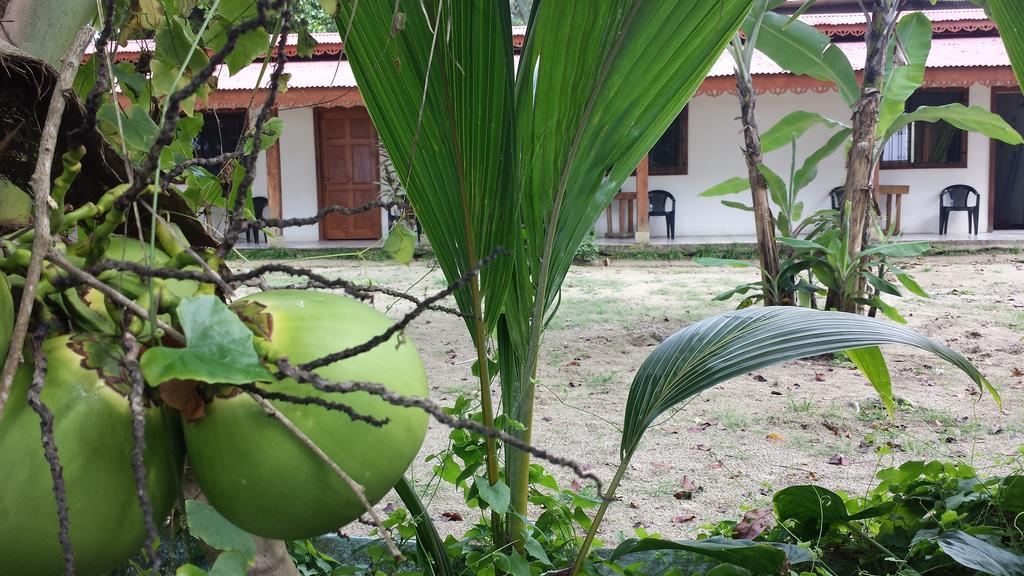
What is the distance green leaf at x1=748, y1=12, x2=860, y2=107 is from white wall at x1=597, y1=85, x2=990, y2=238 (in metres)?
7.78

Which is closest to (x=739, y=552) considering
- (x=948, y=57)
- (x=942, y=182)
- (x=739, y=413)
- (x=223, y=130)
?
(x=739, y=413)

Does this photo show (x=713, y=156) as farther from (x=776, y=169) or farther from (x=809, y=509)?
(x=809, y=509)

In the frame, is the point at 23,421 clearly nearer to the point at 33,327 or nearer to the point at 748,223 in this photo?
the point at 33,327

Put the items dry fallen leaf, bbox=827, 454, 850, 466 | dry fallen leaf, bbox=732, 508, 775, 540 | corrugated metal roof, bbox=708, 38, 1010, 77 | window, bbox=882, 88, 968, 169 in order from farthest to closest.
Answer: window, bbox=882, 88, 968, 169, corrugated metal roof, bbox=708, 38, 1010, 77, dry fallen leaf, bbox=827, 454, 850, 466, dry fallen leaf, bbox=732, 508, 775, 540

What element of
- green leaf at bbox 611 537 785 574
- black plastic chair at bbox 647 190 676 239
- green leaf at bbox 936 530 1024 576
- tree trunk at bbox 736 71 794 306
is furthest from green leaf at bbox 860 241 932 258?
black plastic chair at bbox 647 190 676 239

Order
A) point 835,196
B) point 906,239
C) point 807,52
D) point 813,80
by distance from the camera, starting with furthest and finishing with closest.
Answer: point 835,196, point 906,239, point 813,80, point 807,52

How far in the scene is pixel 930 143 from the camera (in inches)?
548

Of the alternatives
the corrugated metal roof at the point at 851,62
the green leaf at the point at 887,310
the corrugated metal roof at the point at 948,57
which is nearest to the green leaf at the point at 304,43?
the green leaf at the point at 887,310

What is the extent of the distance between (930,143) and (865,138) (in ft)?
32.0

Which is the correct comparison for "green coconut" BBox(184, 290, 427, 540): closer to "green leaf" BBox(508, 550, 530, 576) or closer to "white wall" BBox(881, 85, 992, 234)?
"green leaf" BBox(508, 550, 530, 576)

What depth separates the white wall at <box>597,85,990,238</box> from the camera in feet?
44.9

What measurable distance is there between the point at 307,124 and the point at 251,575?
14255 millimetres

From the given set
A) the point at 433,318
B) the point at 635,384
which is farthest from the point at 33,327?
the point at 433,318

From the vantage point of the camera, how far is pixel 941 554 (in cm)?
179
